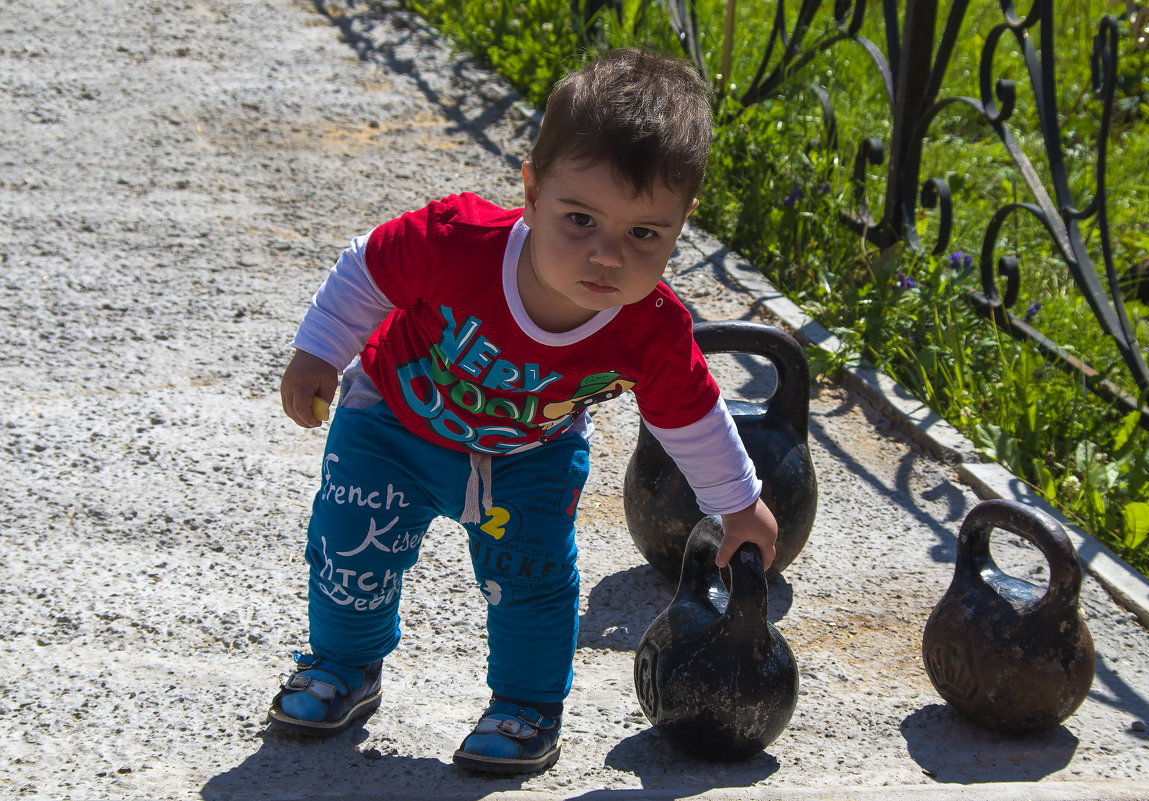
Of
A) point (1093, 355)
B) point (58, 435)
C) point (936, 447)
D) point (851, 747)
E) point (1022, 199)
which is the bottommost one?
point (58, 435)

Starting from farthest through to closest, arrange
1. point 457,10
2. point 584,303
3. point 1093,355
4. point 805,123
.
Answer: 1. point 457,10
2. point 805,123
3. point 1093,355
4. point 584,303

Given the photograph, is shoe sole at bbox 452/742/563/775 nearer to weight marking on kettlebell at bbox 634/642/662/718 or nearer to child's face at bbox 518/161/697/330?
weight marking on kettlebell at bbox 634/642/662/718

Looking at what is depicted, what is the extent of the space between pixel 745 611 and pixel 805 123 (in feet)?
12.4

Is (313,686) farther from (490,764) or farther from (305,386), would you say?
(305,386)

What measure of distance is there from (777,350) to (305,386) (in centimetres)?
118

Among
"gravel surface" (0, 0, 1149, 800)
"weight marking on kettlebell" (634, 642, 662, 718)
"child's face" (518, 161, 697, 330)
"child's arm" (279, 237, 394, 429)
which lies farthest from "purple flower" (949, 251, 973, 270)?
"child's arm" (279, 237, 394, 429)

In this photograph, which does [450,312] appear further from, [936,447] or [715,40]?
[715,40]

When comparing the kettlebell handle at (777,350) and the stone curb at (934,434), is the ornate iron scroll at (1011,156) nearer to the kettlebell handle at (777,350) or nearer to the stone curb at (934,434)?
the stone curb at (934,434)

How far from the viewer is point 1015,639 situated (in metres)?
2.33

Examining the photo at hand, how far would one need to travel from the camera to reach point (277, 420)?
348cm

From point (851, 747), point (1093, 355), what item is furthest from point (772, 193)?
point (851, 747)

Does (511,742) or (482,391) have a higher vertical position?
(482,391)

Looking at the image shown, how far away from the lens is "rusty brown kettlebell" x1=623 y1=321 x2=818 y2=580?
2.69m

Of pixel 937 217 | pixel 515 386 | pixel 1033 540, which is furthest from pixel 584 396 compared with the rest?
pixel 937 217
